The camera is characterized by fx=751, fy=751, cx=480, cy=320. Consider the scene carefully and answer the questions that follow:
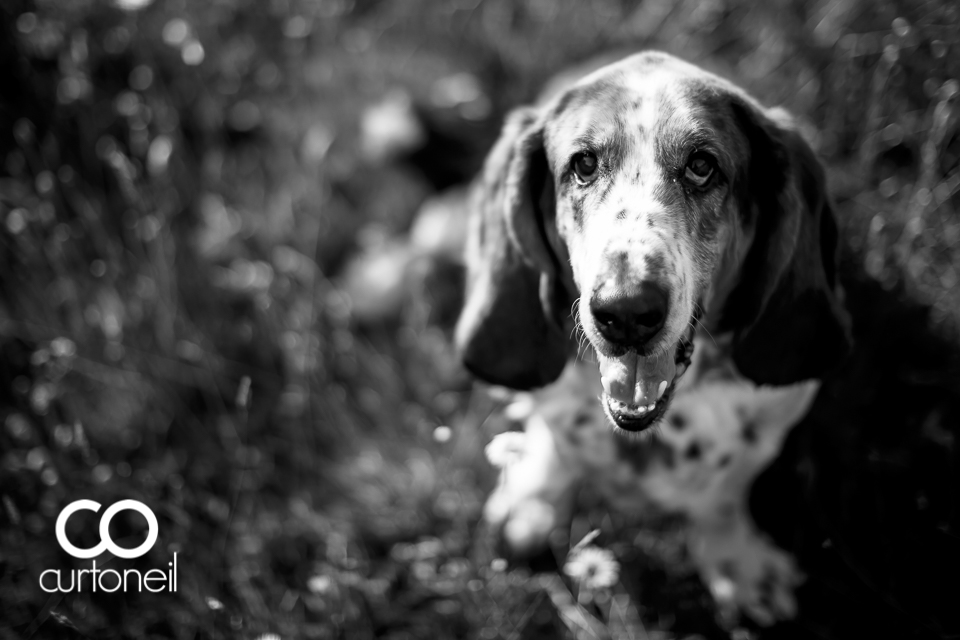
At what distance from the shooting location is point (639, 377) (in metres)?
1.89

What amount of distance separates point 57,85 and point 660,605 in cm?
349

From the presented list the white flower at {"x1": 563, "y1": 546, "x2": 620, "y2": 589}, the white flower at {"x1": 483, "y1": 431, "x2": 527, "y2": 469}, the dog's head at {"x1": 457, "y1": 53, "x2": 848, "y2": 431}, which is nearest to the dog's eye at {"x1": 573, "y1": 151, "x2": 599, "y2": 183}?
the dog's head at {"x1": 457, "y1": 53, "x2": 848, "y2": 431}

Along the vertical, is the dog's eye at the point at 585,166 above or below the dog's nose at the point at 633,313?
above

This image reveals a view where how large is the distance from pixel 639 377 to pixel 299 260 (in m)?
1.98

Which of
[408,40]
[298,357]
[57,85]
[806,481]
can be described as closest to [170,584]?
[298,357]

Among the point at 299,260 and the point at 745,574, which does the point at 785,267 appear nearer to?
the point at 745,574

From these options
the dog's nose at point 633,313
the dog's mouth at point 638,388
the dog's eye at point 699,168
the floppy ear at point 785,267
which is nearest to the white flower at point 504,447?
the dog's mouth at point 638,388

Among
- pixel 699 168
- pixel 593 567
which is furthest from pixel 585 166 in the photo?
pixel 593 567

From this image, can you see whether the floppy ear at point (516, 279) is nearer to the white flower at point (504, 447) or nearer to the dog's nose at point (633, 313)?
the white flower at point (504, 447)

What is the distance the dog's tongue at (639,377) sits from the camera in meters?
1.87

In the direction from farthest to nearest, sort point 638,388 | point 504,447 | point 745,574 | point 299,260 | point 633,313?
1. point 299,260
2. point 745,574
3. point 504,447
4. point 638,388
5. point 633,313

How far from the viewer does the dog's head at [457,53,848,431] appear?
69.2 inches

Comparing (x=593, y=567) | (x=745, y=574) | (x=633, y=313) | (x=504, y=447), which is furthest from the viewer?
(x=745, y=574)

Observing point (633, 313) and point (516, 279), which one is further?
point (516, 279)
